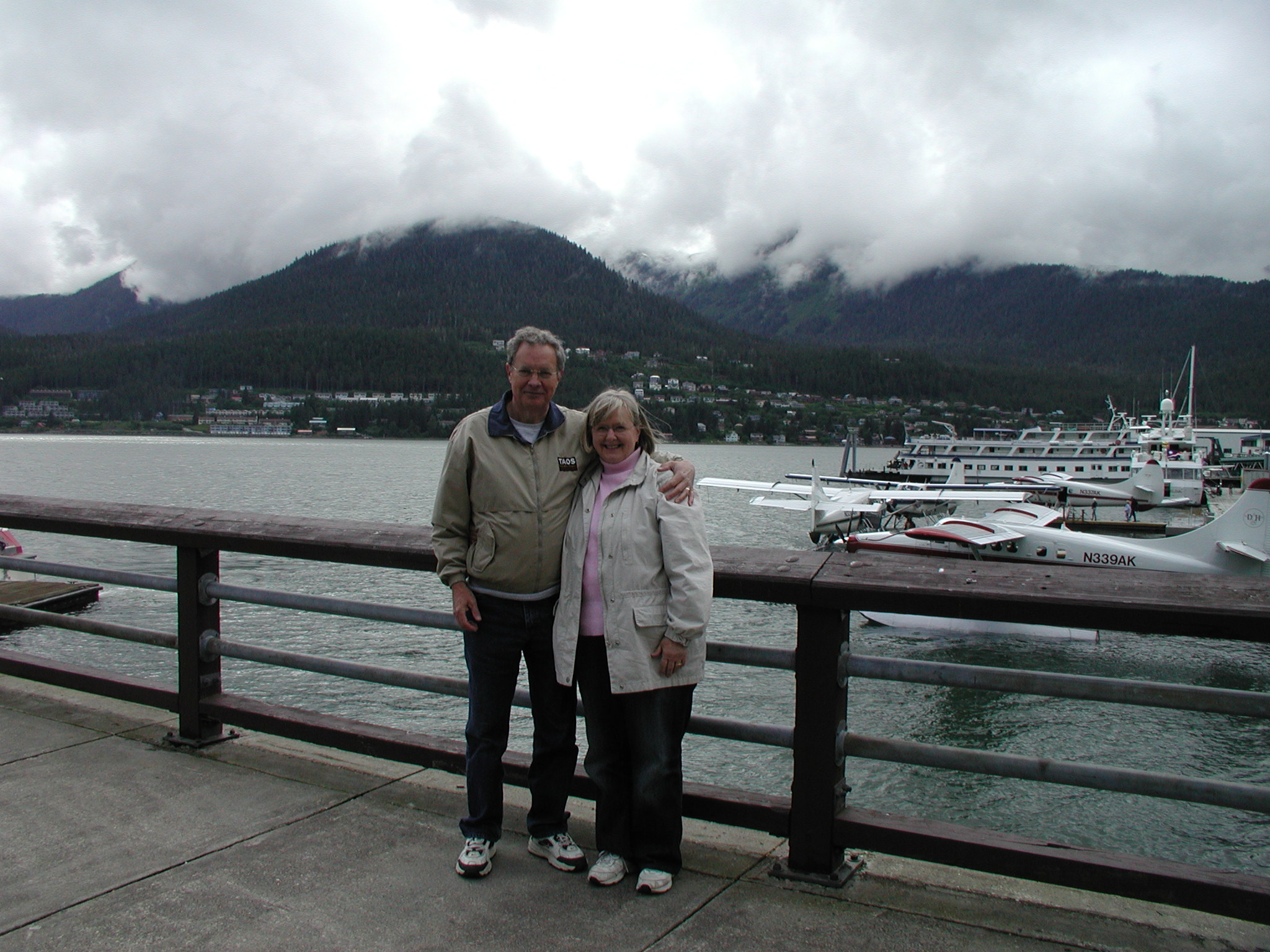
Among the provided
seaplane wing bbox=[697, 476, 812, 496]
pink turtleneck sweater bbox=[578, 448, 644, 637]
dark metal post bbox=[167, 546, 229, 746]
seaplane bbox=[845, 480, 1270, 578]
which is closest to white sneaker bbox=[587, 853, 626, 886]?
pink turtleneck sweater bbox=[578, 448, 644, 637]

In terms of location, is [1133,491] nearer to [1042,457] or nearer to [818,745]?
[1042,457]

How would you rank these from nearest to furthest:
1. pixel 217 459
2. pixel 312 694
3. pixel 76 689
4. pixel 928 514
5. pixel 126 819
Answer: pixel 126 819 → pixel 76 689 → pixel 312 694 → pixel 928 514 → pixel 217 459

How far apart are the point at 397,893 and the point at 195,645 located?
1.98 meters

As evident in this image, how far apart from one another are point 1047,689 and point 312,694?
580 inches

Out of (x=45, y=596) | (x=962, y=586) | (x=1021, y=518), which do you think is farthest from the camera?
(x=1021, y=518)

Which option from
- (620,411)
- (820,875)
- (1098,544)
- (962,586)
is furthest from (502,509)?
(1098,544)

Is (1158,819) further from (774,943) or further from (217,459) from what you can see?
(217,459)

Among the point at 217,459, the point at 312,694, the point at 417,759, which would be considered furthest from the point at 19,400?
the point at 417,759

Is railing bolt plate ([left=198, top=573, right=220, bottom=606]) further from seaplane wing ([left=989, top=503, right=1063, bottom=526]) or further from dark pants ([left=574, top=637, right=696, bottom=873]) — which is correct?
seaplane wing ([left=989, top=503, right=1063, bottom=526])

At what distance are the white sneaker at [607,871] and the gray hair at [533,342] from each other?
5.60 ft

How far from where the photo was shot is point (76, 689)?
5.02 m

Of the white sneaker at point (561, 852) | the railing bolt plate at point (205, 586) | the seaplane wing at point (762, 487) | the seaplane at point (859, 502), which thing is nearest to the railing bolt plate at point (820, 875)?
the white sneaker at point (561, 852)

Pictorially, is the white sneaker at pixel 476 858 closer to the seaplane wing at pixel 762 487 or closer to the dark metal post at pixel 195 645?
the dark metal post at pixel 195 645

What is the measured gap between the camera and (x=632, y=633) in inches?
114
